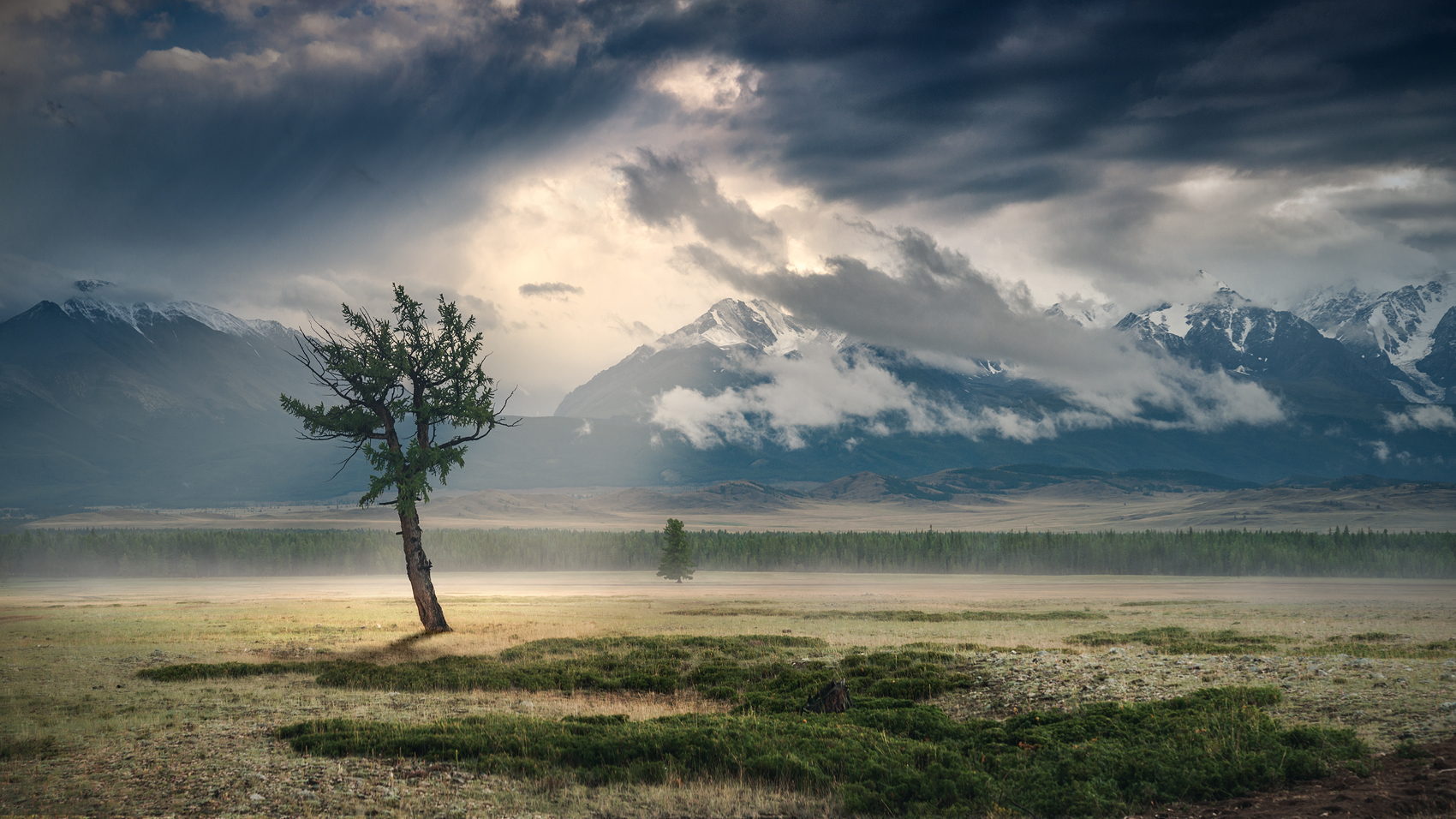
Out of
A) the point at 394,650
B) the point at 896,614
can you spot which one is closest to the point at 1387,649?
the point at 896,614

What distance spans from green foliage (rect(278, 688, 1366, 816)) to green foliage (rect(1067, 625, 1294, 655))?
17518 millimetres

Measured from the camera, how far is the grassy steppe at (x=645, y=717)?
15.3 meters

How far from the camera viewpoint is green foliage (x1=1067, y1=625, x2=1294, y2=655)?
115 feet

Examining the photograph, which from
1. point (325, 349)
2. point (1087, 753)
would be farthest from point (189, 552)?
point (1087, 753)

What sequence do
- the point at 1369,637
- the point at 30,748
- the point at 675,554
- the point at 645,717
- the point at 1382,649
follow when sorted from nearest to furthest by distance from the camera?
the point at 30,748
the point at 645,717
the point at 1382,649
the point at 1369,637
the point at 675,554

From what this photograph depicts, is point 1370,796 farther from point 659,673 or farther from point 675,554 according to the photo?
point 675,554

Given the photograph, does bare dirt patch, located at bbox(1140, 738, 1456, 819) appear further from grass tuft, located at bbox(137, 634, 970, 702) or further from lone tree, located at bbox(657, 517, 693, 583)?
lone tree, located at bbox(657, 517, 693, 583)

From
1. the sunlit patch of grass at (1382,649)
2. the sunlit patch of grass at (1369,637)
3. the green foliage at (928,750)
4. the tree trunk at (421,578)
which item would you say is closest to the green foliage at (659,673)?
the green foliage at (928,750)

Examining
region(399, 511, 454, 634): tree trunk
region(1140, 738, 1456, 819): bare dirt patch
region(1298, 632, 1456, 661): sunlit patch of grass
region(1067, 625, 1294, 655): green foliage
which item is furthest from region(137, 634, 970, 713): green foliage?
region(1298, 632, 1456, 661): sunlit patch of grass

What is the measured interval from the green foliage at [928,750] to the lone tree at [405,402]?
20294mm

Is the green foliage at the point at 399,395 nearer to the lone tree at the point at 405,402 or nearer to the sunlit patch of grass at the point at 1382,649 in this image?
the lone tree at the point at 405,402

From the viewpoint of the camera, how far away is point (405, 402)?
131 feet

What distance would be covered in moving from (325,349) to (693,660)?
22.5m

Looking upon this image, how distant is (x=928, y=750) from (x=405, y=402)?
104 ft
